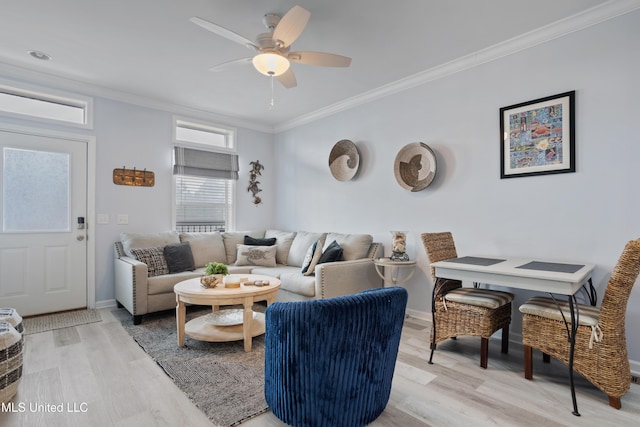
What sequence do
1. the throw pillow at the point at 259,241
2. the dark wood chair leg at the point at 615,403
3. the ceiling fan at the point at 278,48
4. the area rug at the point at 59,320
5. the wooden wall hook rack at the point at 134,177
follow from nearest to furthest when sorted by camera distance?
the dark wood chair leg at the point at 615,403, the ceiling fan at the point at 278,48, the area rug at the point at 59,320, the wooden wall hook rack at the point at 134,177, the throw pillow at the point at 259,241

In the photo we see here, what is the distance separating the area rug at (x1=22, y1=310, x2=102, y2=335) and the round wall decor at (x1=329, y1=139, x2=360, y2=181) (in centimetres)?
326

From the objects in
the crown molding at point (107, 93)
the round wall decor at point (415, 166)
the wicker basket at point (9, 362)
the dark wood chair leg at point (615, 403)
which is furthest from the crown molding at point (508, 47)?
the wicker basket at point (9, 362)

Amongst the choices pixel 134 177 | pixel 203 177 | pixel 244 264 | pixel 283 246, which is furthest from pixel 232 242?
pixel 134 177

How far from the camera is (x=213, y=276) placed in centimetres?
289

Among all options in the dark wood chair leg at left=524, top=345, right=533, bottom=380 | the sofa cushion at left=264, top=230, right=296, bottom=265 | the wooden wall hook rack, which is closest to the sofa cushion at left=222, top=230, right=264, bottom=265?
the sofa cushion at left=264, top=230, right=296, bottom=265

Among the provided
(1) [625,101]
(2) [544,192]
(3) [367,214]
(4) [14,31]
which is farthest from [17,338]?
(1) [625,101]

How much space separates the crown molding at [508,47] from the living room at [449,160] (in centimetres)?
1

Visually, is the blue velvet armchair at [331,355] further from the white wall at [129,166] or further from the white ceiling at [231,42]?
the white wall at [129,166]

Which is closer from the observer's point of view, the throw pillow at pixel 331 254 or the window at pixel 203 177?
the throw pillow at pixel 331 254

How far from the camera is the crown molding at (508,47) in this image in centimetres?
245

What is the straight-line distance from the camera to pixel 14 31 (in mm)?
2777

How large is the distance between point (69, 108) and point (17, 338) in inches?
117

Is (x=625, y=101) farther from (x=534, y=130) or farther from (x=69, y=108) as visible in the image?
(x=69, y=108)

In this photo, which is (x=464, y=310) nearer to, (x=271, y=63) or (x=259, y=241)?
(x=271, y=63)
